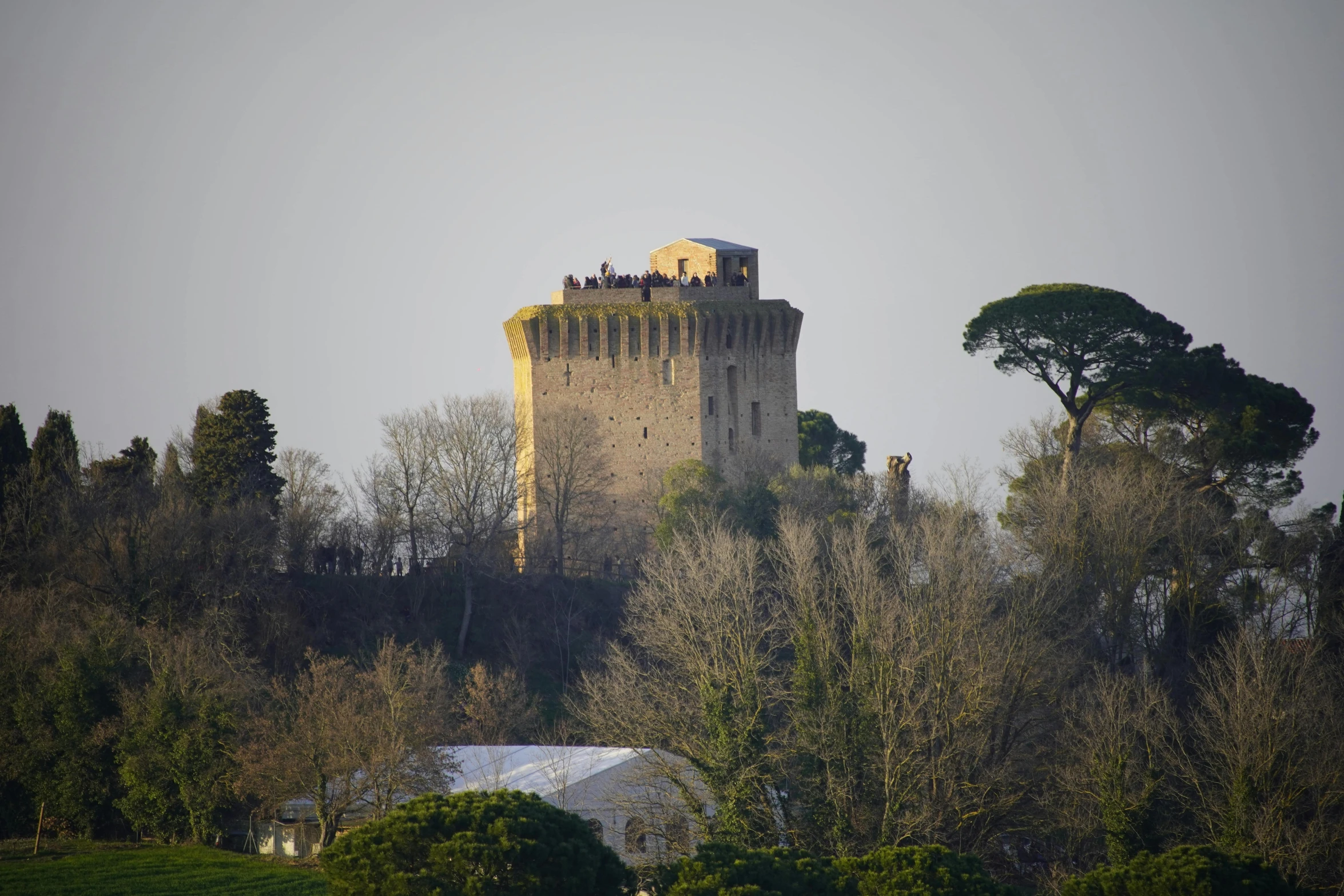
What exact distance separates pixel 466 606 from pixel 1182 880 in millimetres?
21342

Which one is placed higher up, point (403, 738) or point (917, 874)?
point (403, 738)

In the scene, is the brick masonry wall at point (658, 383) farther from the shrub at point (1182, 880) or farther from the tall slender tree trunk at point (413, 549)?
the shrub at point (1182, 880)

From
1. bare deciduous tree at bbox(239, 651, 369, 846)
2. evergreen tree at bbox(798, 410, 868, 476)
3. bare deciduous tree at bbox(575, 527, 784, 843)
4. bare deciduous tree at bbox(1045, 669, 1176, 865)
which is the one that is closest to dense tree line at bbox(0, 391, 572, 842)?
bare deciduous tree at bbox(239, 651, 369, 846)

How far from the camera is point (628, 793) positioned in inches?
1184

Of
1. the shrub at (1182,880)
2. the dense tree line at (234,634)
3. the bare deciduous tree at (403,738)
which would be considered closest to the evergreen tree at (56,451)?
the dense tree line at (234,634)

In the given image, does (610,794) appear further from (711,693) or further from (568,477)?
(568,477)

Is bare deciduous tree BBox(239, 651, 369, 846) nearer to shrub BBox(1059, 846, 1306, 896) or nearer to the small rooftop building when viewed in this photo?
shrub BBox(1059, 846, 1306, 896)

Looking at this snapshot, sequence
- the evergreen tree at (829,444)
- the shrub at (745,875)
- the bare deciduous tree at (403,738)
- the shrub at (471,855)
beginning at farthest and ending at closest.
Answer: the evergreen tree at (829,444) < the bare deciduous tree at (403,738) < the shrub at (745,875) < the shrub at (471,855)

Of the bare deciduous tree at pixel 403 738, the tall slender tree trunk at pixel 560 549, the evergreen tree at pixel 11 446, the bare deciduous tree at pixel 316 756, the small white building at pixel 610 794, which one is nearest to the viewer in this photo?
the small white building at pixel 610 794

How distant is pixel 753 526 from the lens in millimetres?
42688

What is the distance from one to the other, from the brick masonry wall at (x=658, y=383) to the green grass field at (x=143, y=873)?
20.3m

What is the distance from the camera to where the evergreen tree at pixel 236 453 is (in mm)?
42625

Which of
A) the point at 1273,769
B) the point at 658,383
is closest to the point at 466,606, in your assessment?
the point at 658,383

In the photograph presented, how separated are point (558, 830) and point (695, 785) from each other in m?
6.58
